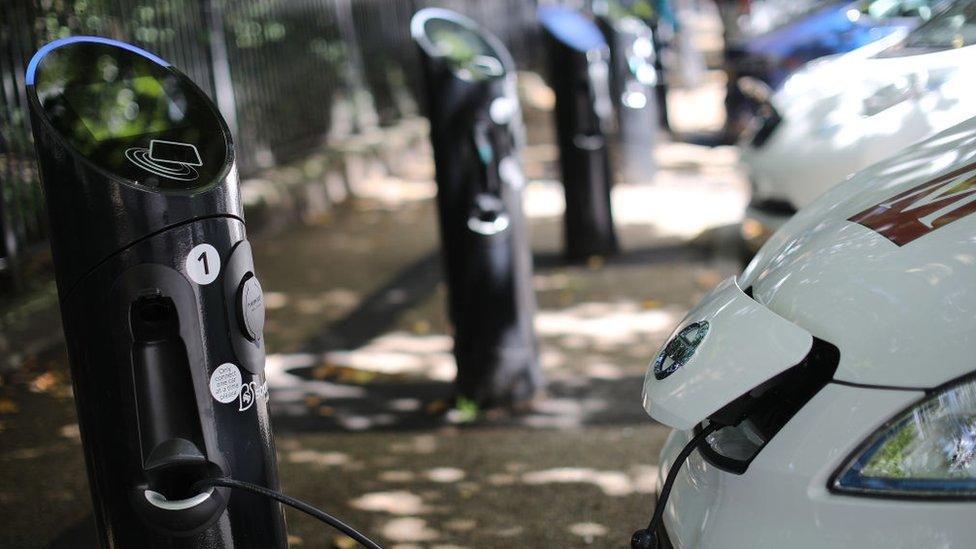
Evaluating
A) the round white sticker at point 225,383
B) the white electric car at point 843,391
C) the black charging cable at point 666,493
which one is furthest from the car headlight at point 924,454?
the round white sticker at point 225,383

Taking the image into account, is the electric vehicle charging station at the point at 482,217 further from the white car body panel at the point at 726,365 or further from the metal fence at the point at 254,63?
the white car body panel at the point at 726,365

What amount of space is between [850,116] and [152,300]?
3.59 m

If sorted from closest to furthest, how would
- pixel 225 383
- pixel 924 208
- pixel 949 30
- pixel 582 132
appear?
1. pixel 924 208
2. pixel 225 383
3. pixel 949 30
4. pixel 582 132

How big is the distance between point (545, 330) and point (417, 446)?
1.67 metres

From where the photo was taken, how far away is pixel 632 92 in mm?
9781

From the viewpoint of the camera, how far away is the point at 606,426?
4.90 metres

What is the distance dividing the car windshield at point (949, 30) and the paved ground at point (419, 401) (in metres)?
1.99

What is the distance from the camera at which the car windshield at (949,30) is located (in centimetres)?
499

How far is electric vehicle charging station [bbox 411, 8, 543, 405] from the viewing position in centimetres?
499

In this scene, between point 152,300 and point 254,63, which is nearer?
point 152,300

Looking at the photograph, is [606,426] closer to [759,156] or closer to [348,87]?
[759,156]

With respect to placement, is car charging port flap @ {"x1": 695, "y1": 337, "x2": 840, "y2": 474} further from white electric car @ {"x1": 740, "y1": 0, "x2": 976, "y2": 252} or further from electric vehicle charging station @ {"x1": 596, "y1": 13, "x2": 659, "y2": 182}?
electric vehicle charging station @ {"x1": 596, "y1": 13, "x2": 659, "y2": 182}

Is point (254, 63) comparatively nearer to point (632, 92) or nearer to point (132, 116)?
point (632, 92)

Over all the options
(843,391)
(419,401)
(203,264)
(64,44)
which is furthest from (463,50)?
(843,391)
